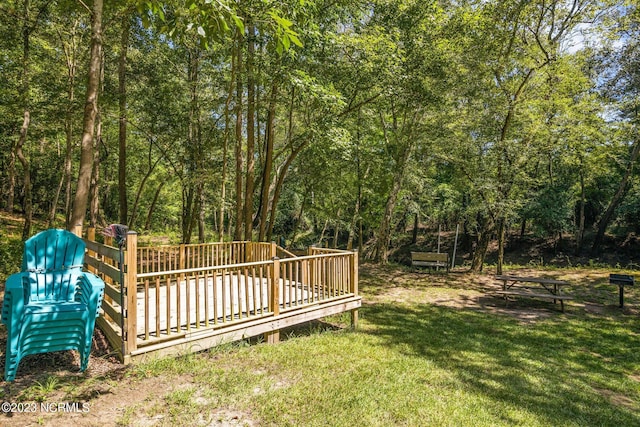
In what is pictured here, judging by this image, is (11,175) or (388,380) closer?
(388,380)

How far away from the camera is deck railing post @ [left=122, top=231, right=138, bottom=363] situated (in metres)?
3.47

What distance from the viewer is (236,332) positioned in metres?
4.36

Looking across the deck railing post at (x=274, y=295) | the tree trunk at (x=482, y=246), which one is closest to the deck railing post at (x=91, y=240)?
the deck railing post at (x=274, y=295)

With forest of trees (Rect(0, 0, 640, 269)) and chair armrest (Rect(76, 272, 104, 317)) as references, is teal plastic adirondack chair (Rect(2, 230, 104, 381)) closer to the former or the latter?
chair armrest (Rect(76, 272, 104, 317))

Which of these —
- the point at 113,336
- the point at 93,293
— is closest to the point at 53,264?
the point at 93,293

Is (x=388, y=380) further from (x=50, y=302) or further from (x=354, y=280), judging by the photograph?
(x=50, y=302)

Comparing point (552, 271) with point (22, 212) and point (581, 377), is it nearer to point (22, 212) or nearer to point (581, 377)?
point (581, 377)

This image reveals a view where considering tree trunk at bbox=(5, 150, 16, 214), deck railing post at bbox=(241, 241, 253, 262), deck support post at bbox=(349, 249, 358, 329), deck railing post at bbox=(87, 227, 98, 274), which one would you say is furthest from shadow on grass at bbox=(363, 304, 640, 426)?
tree trunk at bbox=(5, 150, 16, 214)

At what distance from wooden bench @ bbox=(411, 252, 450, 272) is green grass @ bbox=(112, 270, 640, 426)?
5606 millimetres

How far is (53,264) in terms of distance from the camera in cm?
384

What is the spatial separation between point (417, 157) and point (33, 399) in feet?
41.1

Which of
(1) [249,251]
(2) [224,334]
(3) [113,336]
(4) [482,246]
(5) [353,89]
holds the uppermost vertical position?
(5) [353,89]

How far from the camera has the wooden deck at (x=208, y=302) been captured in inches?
139

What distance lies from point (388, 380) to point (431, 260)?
9065 mm
